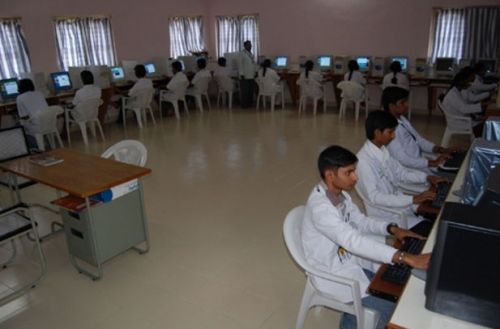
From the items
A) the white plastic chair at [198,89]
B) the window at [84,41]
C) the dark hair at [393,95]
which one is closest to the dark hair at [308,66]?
the white plastic chair at [198,89]

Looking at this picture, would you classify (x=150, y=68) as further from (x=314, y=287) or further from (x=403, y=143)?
(x=314, y=287)

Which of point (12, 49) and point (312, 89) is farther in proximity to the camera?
point (312, 89)

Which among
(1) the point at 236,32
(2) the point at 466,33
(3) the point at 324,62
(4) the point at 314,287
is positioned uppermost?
(1) the point at 236,32

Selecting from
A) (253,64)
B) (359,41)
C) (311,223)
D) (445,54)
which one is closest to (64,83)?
A: (253,64)

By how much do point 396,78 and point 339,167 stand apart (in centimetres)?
582

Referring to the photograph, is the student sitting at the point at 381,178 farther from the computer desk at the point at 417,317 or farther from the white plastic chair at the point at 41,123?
the white plastic chair at the point at 41,123

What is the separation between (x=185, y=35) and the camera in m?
9.29

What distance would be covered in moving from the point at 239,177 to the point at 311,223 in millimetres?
2833

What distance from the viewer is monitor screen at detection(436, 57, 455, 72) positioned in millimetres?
6934

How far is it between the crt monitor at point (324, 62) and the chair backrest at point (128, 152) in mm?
5734

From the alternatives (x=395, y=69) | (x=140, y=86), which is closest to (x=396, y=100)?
(x=395, y=69)

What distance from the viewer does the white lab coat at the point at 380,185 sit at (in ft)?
7.46

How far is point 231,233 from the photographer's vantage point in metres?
3.34

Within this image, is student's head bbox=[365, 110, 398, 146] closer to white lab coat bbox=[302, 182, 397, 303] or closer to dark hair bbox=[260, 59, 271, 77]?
white lab coat bbox=[302, 182, 397, 303]
